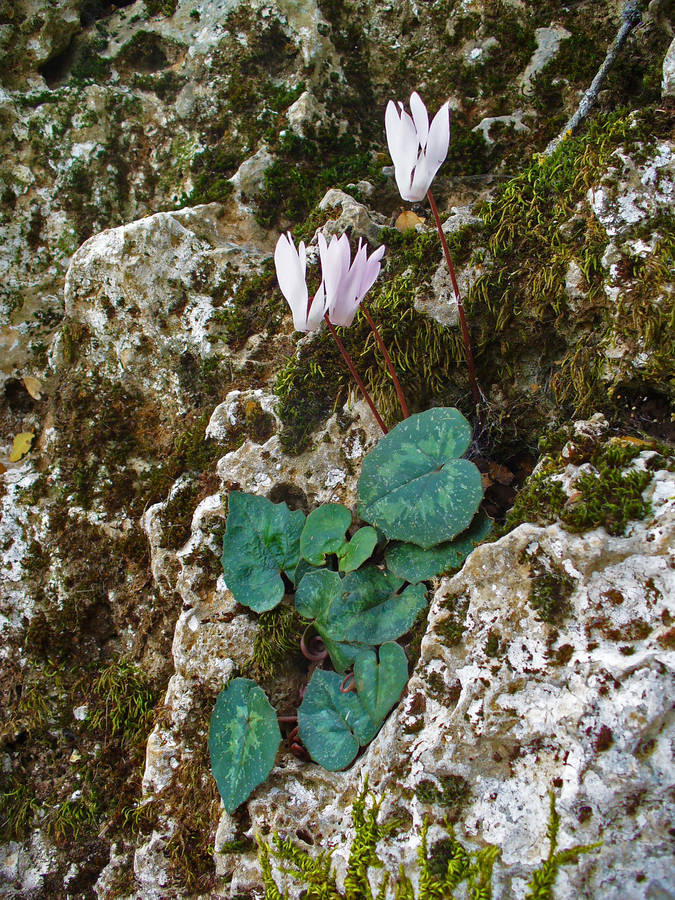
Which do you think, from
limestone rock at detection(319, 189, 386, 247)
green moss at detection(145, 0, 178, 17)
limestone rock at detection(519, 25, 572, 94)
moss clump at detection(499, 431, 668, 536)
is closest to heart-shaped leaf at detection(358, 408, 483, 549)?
moss clump at detection(499, 431, 668, 536)

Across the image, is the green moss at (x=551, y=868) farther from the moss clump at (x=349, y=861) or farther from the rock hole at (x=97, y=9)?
the rock hole at (x=97, y=9)

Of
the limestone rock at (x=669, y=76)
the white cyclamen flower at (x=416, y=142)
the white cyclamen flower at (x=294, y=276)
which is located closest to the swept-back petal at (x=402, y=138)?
the white cyclamen flower at (x=416, y=142)

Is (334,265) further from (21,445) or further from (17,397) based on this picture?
(17,397)

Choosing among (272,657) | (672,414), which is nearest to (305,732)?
(272,657)

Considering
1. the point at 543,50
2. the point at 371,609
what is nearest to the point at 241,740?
the point at 371,609

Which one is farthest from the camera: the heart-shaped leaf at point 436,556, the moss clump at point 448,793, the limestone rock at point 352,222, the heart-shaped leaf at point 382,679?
the limestone rock at point 352,222

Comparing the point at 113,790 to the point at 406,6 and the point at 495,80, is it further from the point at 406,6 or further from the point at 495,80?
the point at 406,6
